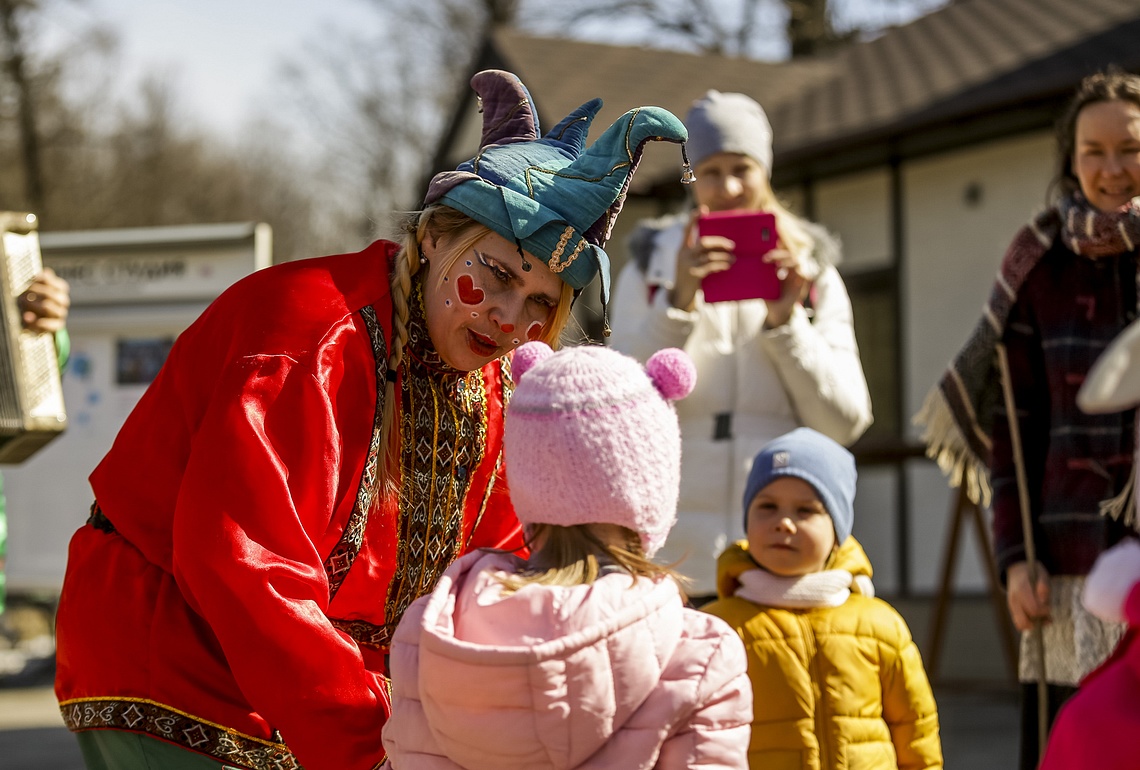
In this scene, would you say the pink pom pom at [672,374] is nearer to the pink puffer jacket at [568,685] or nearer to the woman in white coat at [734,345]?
the pink puffer jacket at [568,685]

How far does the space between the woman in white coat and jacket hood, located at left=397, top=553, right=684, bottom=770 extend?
6.20 feet

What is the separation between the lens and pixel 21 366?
4.72m

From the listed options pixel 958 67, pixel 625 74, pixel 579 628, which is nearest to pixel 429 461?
pixel 579 628

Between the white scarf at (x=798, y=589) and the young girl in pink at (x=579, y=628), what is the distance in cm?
127

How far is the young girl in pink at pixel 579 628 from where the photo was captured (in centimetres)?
225

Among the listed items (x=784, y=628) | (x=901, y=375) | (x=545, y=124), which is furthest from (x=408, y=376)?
(x=545, y=124)

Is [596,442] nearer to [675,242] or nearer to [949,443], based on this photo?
[949,443]

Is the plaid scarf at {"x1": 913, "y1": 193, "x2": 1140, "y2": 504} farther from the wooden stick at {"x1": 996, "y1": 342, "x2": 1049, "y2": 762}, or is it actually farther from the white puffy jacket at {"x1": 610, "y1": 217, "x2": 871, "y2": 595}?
the white puffy jacket at {"x1": 610, "y1": 217, "x2": 871, "y2": 595}

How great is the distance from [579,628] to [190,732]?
2.35ft

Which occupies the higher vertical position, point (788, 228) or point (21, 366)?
point (788, 228)

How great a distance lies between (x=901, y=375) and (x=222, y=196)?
90.9 ft

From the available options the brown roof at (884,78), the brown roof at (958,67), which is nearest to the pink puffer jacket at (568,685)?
the brown roof at (958,67)

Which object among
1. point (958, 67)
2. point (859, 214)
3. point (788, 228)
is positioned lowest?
point (859, 214)

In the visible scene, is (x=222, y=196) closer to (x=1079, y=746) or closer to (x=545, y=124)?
(x=545, y=124)
